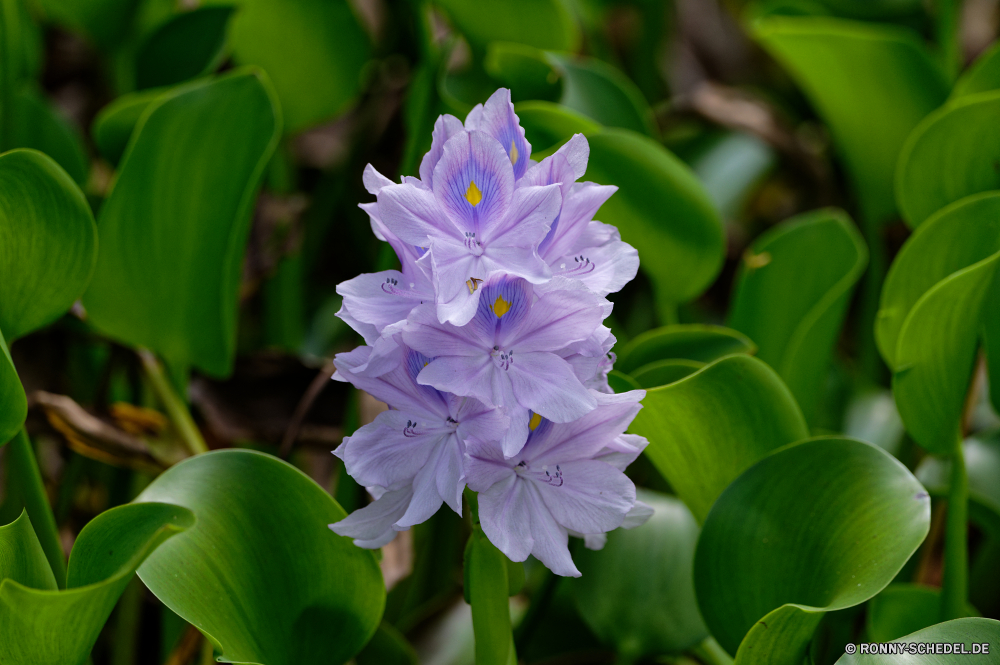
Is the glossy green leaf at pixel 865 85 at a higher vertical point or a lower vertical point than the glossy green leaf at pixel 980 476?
higher

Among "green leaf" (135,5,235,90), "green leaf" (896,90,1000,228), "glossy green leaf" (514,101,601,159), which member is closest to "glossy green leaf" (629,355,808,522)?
"glossy green leaf" (514,101,601,159)

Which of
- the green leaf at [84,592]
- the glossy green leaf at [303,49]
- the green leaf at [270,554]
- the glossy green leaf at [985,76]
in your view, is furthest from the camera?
the glossy green leaf at [303,49]

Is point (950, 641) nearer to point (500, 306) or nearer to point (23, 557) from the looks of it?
point (500, 306)

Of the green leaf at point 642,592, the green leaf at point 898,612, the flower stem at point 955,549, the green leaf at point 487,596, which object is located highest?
the green leaf at point 487,596

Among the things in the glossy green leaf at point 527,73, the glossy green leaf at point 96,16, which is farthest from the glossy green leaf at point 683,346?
the glossy green leaf at point 96,16

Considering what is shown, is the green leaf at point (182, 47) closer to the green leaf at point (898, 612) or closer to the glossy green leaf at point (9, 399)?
the glossy green leaf at point (9, 399)

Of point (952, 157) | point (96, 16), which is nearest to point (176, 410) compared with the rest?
point (96, 16)
